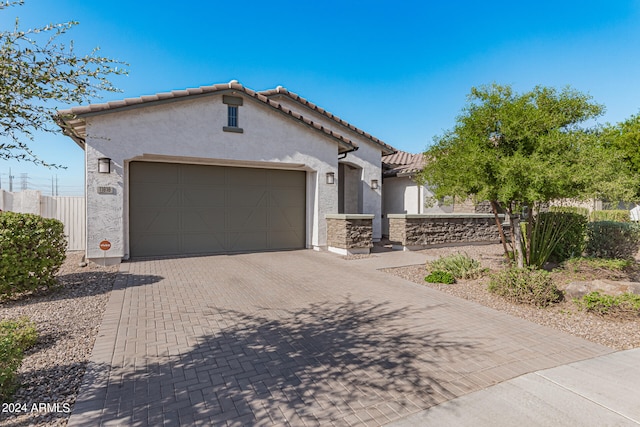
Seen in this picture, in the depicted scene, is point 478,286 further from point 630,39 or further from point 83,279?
point 630,39

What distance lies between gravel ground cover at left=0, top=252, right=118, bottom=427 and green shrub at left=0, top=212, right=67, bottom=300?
0.36 metres

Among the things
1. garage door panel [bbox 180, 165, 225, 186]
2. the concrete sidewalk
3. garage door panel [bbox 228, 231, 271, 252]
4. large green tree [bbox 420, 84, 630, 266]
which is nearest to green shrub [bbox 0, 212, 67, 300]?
garage door panel [bbox 180, 165, 225, 186]

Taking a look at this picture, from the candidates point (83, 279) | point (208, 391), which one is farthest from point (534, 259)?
point (83, 279)

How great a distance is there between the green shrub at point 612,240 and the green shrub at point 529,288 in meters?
4.81

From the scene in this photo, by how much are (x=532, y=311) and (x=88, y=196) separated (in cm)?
1099

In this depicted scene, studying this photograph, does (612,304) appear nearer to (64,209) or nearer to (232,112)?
(232,112)

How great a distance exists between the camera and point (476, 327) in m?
5.05

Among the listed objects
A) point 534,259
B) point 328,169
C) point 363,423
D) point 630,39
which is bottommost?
point 363,423

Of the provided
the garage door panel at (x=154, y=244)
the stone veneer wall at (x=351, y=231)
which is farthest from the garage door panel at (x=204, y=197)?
the stone veneer wall at (x=351, y=231)

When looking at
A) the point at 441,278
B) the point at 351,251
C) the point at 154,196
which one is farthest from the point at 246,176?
the point at 441,278

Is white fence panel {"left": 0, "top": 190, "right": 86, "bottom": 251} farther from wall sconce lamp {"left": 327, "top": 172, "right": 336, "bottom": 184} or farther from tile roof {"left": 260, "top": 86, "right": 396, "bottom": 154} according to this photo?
wall sconce lamp {"left": 327, "top": 172, "right": 336, "bottom": 184}

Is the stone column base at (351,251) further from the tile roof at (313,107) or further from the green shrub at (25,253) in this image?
the green shrub at (25,253)

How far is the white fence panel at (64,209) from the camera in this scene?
12305mm

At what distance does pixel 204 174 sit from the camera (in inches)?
445
